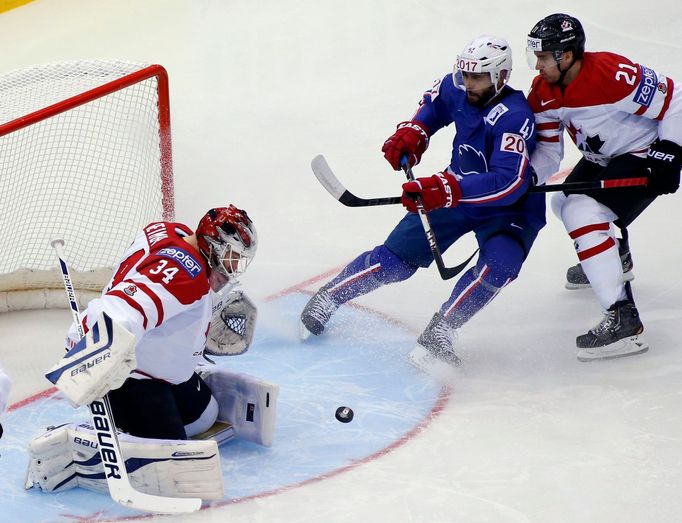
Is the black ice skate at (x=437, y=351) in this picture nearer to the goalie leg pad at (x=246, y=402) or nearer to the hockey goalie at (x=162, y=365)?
the goalie leg pad at (x=246, y=402)

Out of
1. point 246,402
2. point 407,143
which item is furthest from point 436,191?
point 246,402

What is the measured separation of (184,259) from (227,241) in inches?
5.1

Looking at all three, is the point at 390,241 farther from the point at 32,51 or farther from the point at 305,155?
the point at 32,51

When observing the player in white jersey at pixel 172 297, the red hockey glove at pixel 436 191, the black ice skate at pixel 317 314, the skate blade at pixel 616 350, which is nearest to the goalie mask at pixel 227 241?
the player in white jersey at pixel 172 297

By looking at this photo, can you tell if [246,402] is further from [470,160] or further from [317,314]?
[470,160]

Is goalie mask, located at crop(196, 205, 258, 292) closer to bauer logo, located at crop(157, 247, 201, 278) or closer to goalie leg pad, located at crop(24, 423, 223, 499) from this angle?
bauer logo, located at crop(157, 247, 201, 278)

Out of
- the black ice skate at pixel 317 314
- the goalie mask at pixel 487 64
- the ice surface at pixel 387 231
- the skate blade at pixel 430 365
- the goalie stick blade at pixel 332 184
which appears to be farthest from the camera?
the black ice skate at pixel 317 314

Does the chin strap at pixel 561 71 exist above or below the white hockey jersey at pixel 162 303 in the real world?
above

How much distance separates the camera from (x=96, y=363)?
8.93 feet

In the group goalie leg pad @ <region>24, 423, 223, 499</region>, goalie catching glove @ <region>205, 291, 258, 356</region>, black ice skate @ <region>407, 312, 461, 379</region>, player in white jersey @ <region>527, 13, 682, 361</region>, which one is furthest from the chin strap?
goalie leg pad @ <region>24, 423, 223, 499</region>

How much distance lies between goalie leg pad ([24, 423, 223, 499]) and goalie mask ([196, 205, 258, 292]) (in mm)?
460

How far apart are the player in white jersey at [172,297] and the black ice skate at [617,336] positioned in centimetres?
139

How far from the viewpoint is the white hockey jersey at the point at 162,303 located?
278cm

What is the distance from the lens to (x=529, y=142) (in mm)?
3801
